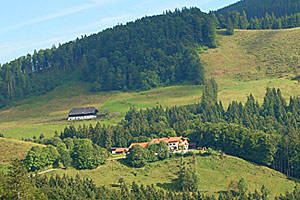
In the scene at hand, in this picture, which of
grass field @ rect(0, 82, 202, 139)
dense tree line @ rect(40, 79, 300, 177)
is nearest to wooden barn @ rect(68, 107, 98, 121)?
grass field @ rect(0, 82, 202, 139)

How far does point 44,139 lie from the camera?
A: 397ft

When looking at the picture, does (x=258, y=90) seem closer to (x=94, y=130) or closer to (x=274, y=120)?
(x=274, y=120)

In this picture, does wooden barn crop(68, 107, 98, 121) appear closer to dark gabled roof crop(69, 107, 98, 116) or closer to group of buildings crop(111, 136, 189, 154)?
dark gabled roof crop(69, 107, 98, 116)

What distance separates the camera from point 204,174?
98.0 metres

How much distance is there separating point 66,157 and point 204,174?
3058 cm

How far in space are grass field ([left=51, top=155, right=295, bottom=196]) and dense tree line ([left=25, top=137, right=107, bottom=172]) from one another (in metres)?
2.11

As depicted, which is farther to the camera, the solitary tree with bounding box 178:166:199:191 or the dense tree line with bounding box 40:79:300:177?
the dense tree line with bounding box 40:79:300:177

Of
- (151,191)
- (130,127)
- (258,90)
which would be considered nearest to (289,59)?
(258,90)

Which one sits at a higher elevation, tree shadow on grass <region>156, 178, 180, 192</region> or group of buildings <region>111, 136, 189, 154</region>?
group of buildings <region>111, 136, 189, 154</region>

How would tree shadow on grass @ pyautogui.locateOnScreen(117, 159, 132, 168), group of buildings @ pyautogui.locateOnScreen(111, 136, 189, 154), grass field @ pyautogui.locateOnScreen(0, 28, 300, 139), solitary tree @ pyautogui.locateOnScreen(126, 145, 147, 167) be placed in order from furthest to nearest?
grass field @ pyautogui.locateOnScreen(0, 28, 300, 139), group of buildings @ pyautogui.locateOnScreen(111, 136, 189, 154), tree shadow on grass @ pyautogui.locateOnScreen(117, 159, 132, 168), solitary tree @ pyautogui.locateOnScreen(126, 145, 147, 167)

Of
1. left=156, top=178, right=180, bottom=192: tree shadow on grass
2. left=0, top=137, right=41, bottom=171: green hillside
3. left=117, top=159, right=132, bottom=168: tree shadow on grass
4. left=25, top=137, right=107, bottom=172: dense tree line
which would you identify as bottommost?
left=156, top=178, right=180, bottom=192: tree shadow on grass

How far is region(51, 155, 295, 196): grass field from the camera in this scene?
93.2 metres

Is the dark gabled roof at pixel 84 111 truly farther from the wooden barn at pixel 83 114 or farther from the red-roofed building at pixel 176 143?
the red-roofed building at pixel 176 143

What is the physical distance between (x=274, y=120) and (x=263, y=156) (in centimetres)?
3020
